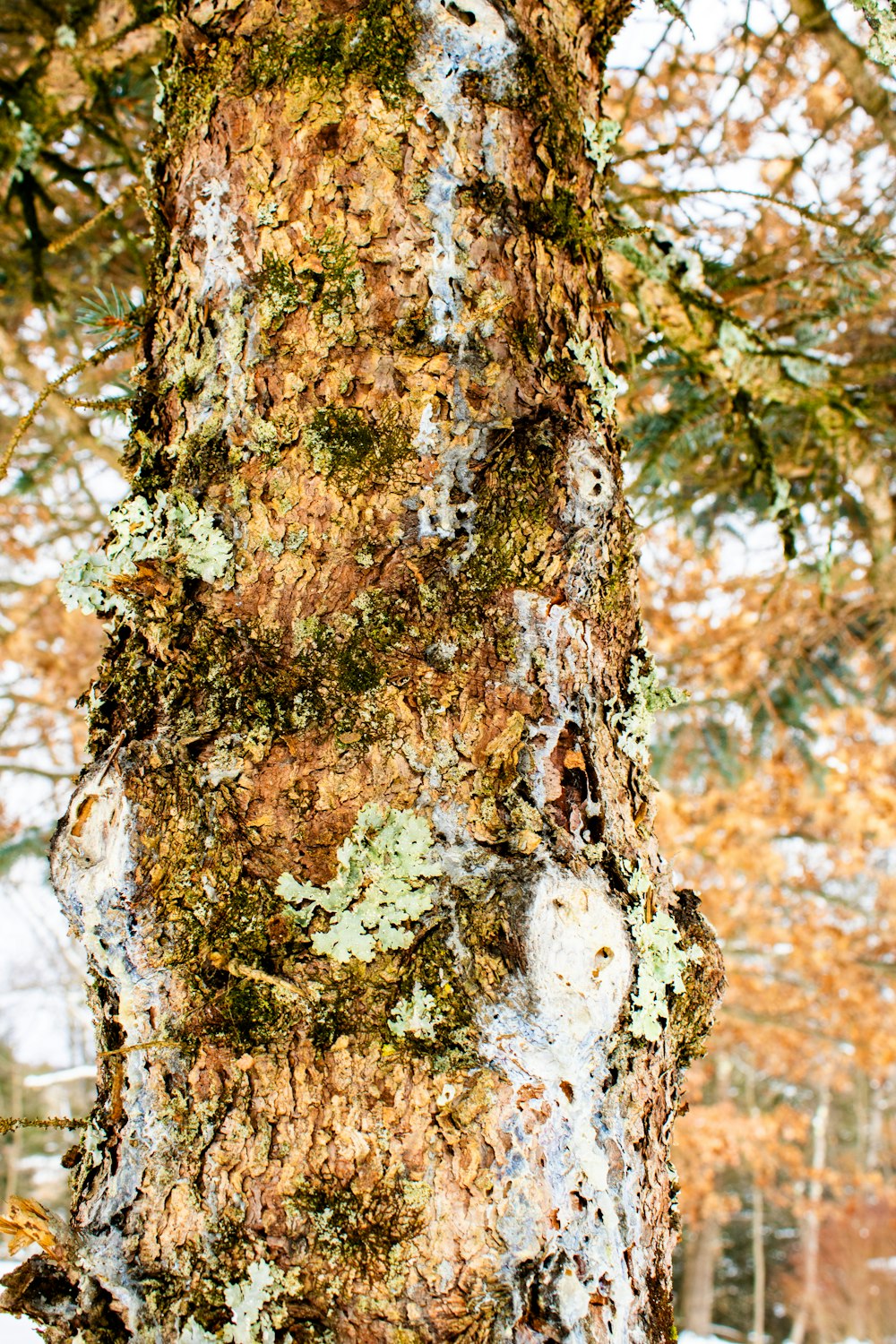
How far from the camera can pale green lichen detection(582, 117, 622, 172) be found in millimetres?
1130

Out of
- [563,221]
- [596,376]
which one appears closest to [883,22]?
[563,221]

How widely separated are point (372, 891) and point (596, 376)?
692mm

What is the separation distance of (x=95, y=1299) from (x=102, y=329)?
3.97ft

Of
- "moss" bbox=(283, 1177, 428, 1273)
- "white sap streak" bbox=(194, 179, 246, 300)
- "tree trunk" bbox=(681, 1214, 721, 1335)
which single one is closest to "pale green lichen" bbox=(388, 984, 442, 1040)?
"moss" bbox=(283, 1177, 428, 1273)

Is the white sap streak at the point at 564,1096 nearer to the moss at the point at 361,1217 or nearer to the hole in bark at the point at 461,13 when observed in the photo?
the moss at the point at 361,1217

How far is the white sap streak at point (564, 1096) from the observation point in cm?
75

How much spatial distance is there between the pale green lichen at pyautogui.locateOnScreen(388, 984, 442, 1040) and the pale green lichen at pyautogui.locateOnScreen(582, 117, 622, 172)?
Result: 1.11m

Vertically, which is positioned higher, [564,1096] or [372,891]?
[372,891]

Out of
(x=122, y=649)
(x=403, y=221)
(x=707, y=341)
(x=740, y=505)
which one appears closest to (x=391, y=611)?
(x=122, y=649)

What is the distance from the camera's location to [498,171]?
99 centimetres

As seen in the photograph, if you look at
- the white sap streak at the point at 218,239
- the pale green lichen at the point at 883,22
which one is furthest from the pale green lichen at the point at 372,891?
the pale green lichen at the point at 883,22

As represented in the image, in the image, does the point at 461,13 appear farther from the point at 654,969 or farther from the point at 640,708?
the point at 654,969

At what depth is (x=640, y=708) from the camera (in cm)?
97

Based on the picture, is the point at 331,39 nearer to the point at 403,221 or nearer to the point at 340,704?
the point at 403,221
